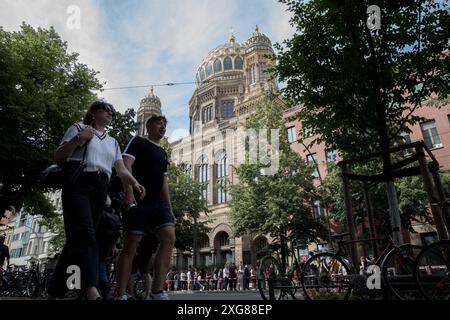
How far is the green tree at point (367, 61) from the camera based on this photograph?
7168mm

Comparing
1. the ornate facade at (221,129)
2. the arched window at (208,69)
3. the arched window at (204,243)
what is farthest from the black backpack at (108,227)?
the arched window at (208,69)

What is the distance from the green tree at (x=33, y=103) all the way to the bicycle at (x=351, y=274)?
12180 mm

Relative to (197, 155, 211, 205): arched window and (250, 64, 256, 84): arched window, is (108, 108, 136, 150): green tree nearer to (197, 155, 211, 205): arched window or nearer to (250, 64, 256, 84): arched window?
(197, 155, 211, 205): arched window

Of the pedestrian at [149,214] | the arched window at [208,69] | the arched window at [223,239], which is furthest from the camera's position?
the arched window at [208,69]

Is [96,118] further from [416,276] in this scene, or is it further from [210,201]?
[210,201]

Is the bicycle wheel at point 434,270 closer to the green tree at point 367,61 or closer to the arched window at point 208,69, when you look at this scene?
the green tree at point 367,61

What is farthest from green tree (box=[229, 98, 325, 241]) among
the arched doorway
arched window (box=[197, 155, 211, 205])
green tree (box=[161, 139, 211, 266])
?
arched window (box=[197, 155, 211, 205])

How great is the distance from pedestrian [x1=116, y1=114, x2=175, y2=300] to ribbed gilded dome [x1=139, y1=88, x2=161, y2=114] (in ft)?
218

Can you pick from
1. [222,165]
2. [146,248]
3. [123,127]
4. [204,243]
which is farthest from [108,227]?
[222,165]

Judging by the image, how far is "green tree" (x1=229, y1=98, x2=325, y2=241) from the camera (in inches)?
890

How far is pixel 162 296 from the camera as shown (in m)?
3.75

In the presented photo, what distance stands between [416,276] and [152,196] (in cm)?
309
